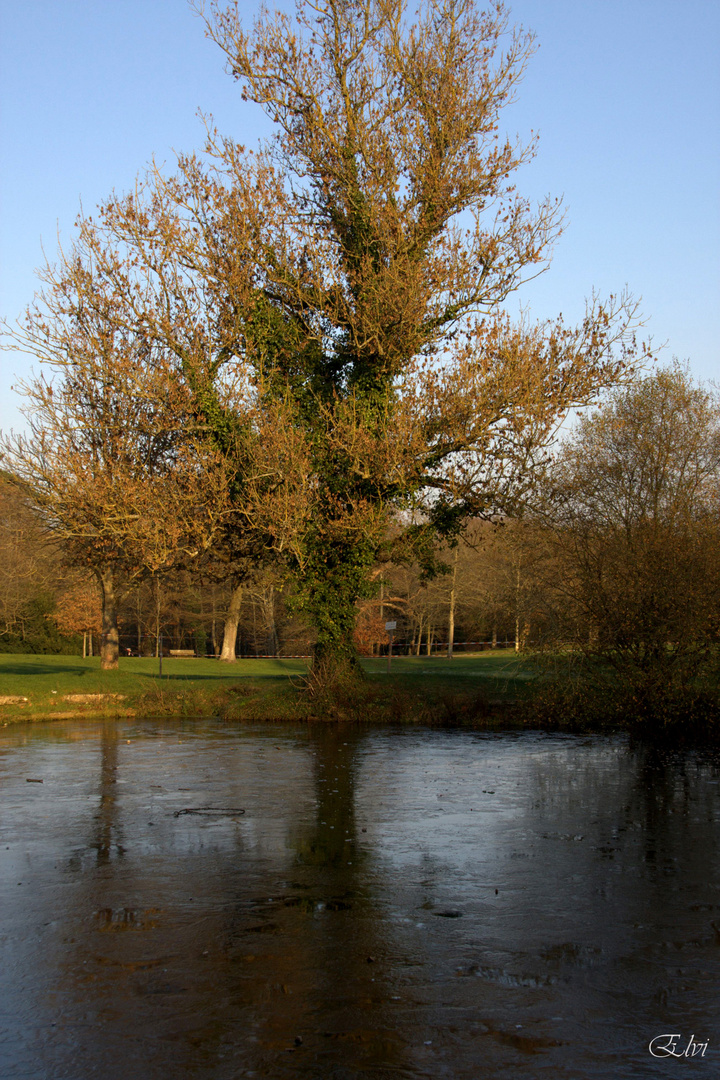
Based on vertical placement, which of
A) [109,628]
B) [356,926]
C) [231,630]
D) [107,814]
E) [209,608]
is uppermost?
[209,608]

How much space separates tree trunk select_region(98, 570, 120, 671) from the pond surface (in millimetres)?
20782

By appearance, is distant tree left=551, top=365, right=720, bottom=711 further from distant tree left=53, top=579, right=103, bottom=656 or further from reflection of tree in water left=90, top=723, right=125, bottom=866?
distant tree left=53, top=579, right=103, bottom=656

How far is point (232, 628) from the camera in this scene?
51.6 m

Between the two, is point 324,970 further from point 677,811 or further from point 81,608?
point 81,608

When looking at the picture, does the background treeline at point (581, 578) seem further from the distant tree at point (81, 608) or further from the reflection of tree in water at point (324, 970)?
the reflection of tree in water at point (324, 970)

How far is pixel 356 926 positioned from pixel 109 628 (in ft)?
99.5

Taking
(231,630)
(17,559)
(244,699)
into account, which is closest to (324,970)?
(244,699)

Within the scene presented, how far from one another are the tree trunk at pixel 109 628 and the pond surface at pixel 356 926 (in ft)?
68.2

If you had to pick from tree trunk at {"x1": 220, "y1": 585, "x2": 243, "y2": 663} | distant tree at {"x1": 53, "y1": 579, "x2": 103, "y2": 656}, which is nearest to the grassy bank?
tree trunk at {"x1": 220, "y1": 585, "x2": 243, "y2": 663}

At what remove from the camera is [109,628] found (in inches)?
1423

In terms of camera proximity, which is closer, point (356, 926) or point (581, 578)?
point (356, 926)

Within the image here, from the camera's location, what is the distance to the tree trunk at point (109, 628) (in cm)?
3516

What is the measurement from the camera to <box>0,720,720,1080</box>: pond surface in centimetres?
527

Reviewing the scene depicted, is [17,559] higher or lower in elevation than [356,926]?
higher
